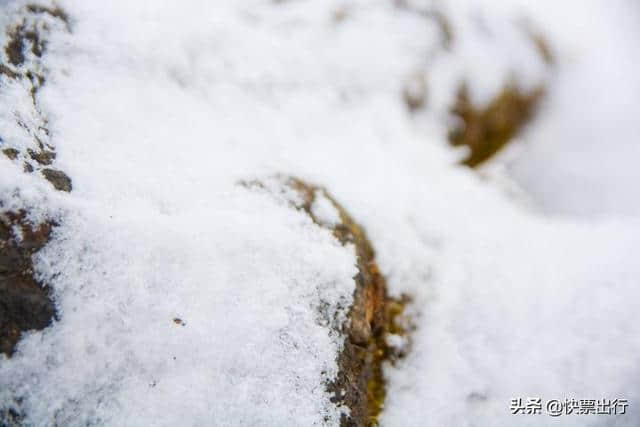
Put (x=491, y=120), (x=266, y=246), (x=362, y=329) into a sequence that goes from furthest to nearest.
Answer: (x=491, y=120), (x=362, y=329), (x=266, y=246)

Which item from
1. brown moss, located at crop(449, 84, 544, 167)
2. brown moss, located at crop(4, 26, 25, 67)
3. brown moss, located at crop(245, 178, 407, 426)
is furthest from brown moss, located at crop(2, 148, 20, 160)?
brown moss, located at crop(449, 84, 544, 167)

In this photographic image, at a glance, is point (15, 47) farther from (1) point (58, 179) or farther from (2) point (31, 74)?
(1) point (58, 179)

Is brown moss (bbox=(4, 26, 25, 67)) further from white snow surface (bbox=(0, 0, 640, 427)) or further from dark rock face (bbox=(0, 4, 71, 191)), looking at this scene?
white snow surface (bbox=(0, 0, 640, 427))

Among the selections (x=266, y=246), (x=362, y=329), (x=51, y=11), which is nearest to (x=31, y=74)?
(x=51, y=11)

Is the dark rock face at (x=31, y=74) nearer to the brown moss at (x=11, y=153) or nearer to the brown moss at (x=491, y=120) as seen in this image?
the brown moss at (x=11, y=153)

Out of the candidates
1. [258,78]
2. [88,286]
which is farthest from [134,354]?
[258,78]

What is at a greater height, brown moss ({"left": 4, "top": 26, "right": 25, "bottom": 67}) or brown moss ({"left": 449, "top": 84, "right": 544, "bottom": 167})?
brown moss ({"left": 449, "top": 84, "right": 544, "bottom": 167})

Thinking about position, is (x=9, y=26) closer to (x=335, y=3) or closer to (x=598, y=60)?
(x=335, y=3)
